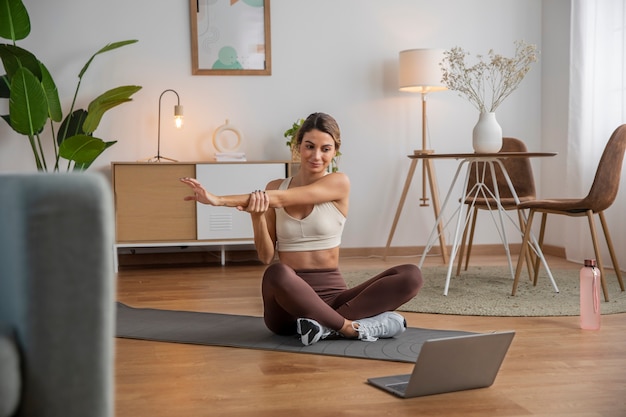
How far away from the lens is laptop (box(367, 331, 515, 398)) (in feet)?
7.03

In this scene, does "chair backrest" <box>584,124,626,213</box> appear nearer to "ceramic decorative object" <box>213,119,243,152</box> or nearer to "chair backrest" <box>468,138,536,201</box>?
"chair backrest" <box>468,138,536,201</box>

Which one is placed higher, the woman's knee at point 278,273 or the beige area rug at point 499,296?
the woman's knee at point 278,273

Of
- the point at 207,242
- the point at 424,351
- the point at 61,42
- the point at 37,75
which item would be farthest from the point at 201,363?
the point at 61,42

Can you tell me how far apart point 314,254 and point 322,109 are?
290cm

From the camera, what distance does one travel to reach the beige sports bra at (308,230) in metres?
2.98

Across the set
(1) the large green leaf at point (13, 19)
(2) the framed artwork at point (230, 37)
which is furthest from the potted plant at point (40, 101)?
(2) the framed artwork at point (230, 37)

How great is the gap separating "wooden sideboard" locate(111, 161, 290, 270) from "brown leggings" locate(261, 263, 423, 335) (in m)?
2.33

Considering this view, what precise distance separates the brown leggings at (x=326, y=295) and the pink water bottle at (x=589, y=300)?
0.69 meters

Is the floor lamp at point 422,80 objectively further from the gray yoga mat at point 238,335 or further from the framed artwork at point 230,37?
the gray yoga mat at point 238,335

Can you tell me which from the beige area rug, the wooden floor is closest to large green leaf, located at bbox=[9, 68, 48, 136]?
the beige area rug

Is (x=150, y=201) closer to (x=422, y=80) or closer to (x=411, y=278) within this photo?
(x=422, y=80)

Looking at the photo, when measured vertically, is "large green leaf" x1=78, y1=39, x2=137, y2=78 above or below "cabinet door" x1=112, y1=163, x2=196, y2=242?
above

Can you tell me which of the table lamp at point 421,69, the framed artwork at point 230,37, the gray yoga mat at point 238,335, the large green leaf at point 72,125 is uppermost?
the framed artwork at point 230,37

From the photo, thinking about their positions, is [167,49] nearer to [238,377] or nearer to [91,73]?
[91,73]
